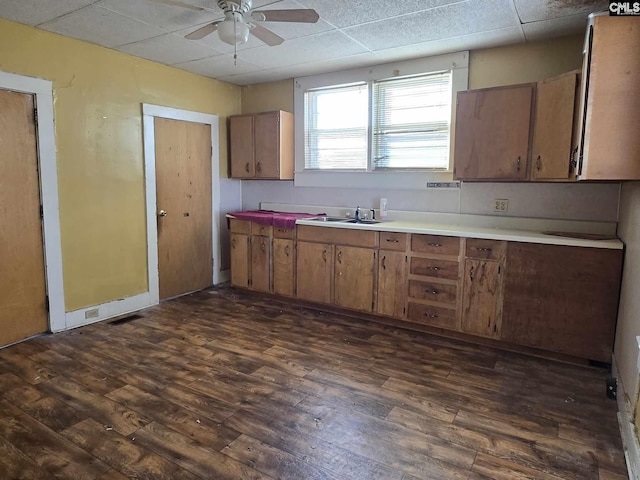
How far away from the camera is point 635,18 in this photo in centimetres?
207

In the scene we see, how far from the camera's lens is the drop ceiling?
2711 mm

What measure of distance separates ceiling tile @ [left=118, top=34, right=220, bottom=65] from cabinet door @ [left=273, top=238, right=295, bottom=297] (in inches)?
76.1

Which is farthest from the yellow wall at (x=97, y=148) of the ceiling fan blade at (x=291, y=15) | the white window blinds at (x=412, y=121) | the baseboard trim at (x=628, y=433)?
the baseboard trim at (x=628, y=433)

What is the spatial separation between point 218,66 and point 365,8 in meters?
2.02

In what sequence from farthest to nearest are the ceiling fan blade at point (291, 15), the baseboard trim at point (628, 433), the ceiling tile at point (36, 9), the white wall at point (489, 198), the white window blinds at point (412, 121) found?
the white window blinds at point (412, 121)
the white wall at point (489, 198)
the ceiling tile at point (36, 9)
the ceiling fan blade at point (291, 15)
the baseboard trim at point (628, 433)

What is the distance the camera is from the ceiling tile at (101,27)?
291 centimetres

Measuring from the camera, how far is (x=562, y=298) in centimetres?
291

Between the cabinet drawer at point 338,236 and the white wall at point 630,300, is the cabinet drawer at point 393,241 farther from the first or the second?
the white wall at point 630,300

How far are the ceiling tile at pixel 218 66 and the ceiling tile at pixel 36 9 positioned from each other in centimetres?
132

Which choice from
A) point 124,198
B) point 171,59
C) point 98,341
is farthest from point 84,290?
point 171,59

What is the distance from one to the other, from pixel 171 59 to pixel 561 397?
4.26 m

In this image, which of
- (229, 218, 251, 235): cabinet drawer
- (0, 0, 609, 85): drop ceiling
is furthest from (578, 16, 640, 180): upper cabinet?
(229, 218, 251, 235): cabinet drawer

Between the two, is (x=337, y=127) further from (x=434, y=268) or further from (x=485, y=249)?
(x=485, y=249)

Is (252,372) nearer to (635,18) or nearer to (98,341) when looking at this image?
(98,341)
